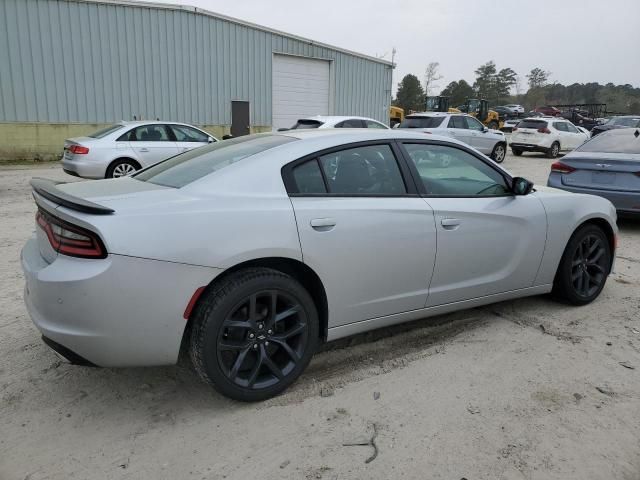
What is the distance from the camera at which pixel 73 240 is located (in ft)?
8.42

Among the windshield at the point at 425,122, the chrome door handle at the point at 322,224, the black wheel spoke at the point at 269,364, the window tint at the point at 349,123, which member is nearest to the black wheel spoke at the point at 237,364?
the black wheel spoke at the point at 269,364

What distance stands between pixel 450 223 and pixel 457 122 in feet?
46.2

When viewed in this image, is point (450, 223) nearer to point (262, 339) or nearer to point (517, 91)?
point (262, 339)

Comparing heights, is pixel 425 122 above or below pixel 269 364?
above

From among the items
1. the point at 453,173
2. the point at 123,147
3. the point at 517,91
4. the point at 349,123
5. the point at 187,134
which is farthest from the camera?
the point at 517,91

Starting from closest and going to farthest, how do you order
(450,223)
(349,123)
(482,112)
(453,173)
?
(450,223) → (453,173) → (349,123) → (482,112)

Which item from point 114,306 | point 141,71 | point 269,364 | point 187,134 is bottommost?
point 269,364

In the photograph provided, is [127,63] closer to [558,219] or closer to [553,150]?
[553,150]

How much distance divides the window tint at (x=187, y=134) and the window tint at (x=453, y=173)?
8985 mm

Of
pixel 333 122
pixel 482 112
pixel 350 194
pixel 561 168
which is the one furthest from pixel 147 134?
pixel 482 112

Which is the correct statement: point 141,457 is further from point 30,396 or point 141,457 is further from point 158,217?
point 158,217

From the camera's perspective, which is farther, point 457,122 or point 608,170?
point 457,122

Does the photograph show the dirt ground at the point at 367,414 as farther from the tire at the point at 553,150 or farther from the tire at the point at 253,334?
the tire at the point at 553,150

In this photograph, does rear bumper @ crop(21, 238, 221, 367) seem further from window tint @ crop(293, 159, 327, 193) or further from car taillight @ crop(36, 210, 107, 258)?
window tint @ crop(293, 159, 327, 193)
